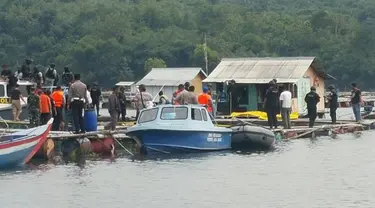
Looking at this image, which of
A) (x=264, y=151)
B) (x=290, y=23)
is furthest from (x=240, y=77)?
(x=290, y=23)

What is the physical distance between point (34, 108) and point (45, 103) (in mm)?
398

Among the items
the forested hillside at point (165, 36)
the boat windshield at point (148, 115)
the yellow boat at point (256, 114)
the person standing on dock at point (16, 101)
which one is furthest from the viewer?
the forested hillside at point (165, 36)

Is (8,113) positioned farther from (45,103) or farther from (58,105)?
(45,103)

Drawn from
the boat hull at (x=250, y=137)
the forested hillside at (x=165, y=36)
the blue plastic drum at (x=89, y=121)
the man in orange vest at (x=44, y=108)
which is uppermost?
the forested hillside at (x=165, y=36)

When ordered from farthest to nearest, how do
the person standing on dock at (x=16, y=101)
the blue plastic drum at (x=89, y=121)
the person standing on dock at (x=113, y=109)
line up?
the person standing on dock at (x=16, y=101) → the person standing on dock at (x=113, y=109) → the blue plastic drum at (x=89, y=121)

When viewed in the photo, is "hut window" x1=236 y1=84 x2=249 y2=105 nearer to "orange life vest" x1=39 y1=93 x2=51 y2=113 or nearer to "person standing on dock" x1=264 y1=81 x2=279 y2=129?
"person standing on dock" x1=264 y1=81 x2=279 y2=129

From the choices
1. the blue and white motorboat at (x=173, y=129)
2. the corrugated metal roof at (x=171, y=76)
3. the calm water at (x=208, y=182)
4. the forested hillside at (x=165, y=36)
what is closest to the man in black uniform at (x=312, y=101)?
the calm water at (x=208, y=182)

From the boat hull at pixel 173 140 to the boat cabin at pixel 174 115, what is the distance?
336 millimetres

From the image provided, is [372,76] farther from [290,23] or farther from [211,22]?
[211,22]

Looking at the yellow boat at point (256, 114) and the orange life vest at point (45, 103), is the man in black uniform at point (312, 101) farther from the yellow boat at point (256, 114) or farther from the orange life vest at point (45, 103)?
the orange life vest at point (45, 103)

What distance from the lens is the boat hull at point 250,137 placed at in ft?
128

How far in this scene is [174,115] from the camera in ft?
121

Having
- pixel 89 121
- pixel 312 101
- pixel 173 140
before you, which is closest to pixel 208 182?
pixel 173 140

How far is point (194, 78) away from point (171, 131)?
129 feet
